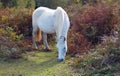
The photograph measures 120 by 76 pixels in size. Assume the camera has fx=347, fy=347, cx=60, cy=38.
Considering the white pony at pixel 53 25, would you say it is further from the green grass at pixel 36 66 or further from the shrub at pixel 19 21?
the shrub at pixel 19 21

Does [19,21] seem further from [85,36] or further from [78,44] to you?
[78,44]

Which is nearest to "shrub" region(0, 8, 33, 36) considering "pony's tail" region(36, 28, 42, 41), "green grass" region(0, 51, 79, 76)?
"pony's tail" region(36, 28, 42, 41)

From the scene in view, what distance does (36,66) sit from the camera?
28.2ft

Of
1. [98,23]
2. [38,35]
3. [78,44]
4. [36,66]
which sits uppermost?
[98,23]

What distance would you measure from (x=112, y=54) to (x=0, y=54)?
3.30 metres

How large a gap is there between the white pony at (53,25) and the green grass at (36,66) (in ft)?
1.45

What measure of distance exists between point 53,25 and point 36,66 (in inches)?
66.2

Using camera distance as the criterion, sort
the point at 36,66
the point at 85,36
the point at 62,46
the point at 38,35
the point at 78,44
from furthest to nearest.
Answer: the point at 38,35
the point at 85,36
the point at 78,44
the point at 62,46
the point at 36,66

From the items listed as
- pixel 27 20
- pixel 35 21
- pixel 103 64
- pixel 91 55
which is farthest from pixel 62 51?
pixel 27 20

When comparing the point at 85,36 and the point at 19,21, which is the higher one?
the point at 19,21

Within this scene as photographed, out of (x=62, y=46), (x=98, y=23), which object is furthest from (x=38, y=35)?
(x=62, y=46)

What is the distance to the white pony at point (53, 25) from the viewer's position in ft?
29.1

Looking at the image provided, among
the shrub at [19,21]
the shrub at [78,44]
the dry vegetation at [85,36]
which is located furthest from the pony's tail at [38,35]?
the shrub at [78,44]

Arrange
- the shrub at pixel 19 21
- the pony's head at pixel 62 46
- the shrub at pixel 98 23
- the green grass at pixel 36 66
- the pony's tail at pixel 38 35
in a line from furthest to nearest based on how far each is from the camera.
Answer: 1. the shrub at pixel 19 21
2. the pony's tail at pixel 38 35
3. the shrub at pixel 98 23
4. the pony's head at pixel 62 46
5. the green grass at pixel 36 66
